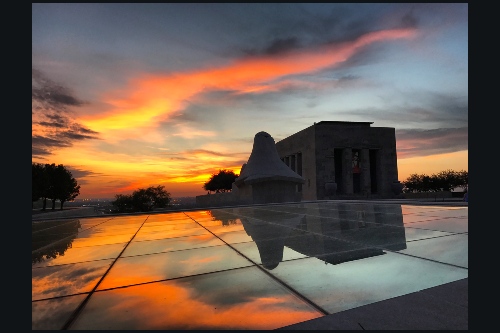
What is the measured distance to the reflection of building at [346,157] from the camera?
164ft

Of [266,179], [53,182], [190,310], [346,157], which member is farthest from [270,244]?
[346,157]

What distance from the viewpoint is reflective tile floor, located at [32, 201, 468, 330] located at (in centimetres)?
259

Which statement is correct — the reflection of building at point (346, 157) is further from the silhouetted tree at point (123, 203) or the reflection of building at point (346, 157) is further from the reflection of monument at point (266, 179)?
the silhouetted tree at point (123, 203)

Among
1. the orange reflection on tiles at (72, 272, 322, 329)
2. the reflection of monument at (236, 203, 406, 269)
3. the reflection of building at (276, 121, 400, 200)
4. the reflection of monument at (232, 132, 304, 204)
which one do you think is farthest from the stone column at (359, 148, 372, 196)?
the orange reflection on tiles at (72, 272, 322, 329)

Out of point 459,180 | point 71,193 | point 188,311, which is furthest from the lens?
point 459,180

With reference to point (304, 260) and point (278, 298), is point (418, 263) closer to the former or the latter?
point (304, 260)

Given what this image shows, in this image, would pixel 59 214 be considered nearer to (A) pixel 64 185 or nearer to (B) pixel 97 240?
(B) pixel 97 240

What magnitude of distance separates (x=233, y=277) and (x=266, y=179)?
21466mm

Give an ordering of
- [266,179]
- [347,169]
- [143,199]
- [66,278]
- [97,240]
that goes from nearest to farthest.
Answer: [66,278], [97,240], [266,179], [143,199], [347,169]

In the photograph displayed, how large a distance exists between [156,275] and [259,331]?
1.98m

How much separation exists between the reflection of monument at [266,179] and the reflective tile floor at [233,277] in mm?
18862

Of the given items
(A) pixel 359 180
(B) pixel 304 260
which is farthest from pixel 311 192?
(B) pixel 304 260

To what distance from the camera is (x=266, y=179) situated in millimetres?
24953

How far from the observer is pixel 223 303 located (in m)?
2.81
